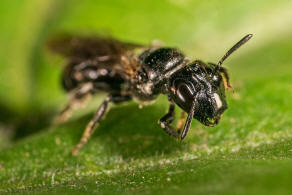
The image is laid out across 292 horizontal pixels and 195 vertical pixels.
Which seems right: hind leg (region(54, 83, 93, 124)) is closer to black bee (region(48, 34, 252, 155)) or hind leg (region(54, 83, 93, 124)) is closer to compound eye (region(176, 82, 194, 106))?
black bee (region(48, 34, 252, 155))

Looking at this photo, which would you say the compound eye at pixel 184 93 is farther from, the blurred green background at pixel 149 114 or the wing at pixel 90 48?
the wing at pixel 90 48

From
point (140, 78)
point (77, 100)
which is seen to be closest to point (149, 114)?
point (140, 78)

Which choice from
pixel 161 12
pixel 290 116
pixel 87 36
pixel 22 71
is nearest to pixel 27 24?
pixel 22 71

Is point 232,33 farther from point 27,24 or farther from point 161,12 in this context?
point 27,24

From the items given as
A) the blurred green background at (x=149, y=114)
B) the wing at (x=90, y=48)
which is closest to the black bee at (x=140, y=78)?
the wing at (x=90, y=48)

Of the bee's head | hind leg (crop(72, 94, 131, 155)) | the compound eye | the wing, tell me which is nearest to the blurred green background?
hind leg (crop(72, 94, 131, 155))

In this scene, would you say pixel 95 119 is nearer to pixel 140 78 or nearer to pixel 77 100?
pixel 140 78
